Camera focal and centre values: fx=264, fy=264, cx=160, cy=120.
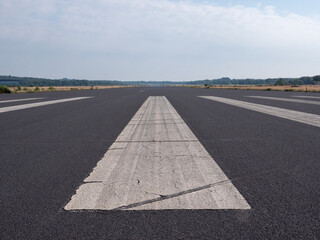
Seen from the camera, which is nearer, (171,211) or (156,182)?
(171,211)

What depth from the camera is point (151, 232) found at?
2.66 meters

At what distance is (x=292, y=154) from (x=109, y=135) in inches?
191

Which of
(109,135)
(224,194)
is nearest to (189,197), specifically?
(224,194)

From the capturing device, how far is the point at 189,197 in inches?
137

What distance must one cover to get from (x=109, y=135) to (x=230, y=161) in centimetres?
395

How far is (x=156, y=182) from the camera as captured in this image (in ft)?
13.2

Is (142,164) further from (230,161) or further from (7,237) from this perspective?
(7,237)

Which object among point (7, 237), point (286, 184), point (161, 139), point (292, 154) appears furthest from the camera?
point (161, 139)

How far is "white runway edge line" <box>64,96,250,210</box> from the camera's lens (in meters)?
3.29

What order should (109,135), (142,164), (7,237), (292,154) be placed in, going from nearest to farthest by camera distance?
(7,237) < (142,164) < (292,154) < (109,135)

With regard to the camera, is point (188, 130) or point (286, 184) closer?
point (286, 184)

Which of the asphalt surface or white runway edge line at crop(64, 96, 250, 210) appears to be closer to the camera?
the asphalt surface

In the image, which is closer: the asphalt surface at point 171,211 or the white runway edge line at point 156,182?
the asphalt surface at point 171,211

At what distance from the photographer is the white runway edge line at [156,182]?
3.29 meters
